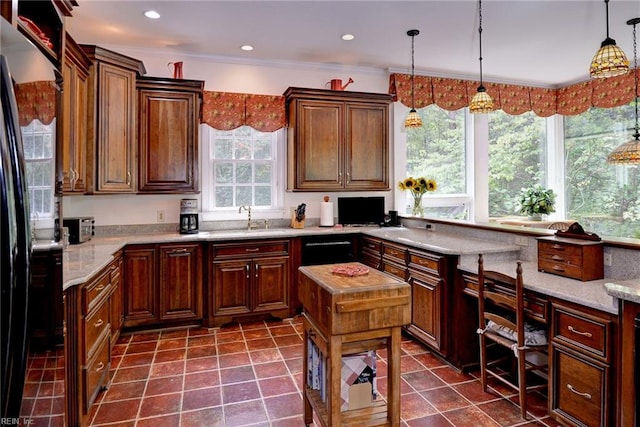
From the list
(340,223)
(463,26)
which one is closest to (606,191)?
(463,26)

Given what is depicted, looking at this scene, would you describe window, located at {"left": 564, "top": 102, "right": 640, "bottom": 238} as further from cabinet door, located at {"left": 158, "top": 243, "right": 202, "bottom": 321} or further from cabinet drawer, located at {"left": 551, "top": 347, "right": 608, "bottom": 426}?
cabinet door, located at {"left": 158, "top": 243, "right": 202, "bottom": 321}

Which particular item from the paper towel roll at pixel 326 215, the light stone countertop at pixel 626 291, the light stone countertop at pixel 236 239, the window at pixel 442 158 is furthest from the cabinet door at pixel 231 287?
the light stone countertop at pixel 626 291

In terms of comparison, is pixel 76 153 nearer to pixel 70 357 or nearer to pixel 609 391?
pixel 70 357

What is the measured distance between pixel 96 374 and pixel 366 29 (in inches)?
143

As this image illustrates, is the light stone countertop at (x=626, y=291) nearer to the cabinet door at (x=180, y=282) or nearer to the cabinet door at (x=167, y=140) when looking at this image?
the cabinet door at (x=180, y=282)

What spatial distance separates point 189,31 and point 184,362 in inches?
120

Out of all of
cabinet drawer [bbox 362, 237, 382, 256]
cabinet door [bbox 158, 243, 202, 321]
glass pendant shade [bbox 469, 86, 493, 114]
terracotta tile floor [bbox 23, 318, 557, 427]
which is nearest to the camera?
terracotta tile floor [bbox 23, 318, 557, 427]

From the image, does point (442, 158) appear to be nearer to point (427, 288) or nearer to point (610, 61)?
point (427, 288)

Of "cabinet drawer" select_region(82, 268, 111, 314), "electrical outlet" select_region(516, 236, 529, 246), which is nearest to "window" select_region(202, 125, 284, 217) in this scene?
"cabinet drawer" select_region(82, 268, 111, 314)

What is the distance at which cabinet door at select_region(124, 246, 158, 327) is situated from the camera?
11.8 feet

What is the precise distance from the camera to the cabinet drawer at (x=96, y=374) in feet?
7.06

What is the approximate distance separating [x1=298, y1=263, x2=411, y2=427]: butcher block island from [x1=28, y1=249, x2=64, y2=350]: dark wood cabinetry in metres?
1.03

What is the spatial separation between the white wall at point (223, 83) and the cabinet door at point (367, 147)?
1.05ft

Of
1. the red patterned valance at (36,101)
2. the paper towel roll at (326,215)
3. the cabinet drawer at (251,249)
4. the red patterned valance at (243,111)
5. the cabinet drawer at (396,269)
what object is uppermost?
the red patterned valance at (243,111)
